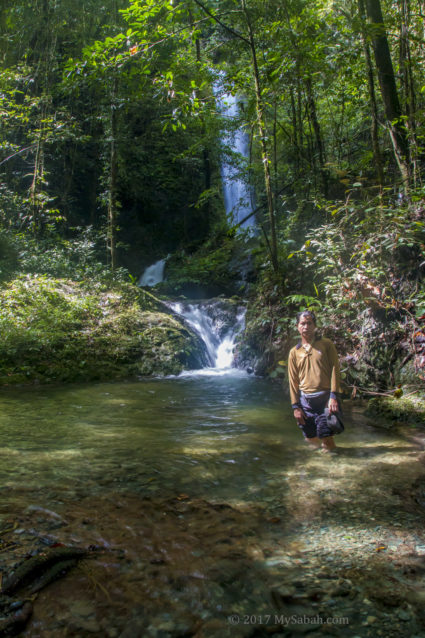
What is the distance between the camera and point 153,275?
2089 cm

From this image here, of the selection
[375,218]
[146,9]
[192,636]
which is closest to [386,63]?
[375,218]

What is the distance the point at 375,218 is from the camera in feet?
23.2

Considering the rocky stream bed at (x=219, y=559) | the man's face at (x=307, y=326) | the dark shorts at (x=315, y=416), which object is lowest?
the rocky stream bed at (x=219, y=559)

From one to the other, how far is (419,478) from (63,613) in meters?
3.00

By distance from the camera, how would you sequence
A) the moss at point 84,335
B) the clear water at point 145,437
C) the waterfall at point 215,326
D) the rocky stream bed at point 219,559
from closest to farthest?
the rocky stream bed at point 219,559, the clear water at point 145,437, the moss at point 84,335, the waterfall at point 215,326

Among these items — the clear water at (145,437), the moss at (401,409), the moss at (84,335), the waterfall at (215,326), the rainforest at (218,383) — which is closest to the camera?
the rainforest at (218,383)

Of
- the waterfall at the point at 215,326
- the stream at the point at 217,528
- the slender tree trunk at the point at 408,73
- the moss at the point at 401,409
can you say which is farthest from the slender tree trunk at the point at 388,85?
the waterfall at the point at 215,326

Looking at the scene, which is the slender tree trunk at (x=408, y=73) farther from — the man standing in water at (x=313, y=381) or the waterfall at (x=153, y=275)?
the waterfall at (x=153, y=275)

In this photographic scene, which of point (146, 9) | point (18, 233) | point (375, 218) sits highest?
point (146, 9)

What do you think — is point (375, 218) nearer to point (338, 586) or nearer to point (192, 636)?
point (338, 586)

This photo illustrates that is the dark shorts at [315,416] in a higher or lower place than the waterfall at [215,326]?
lower

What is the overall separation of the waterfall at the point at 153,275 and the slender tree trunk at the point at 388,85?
14.3 meters

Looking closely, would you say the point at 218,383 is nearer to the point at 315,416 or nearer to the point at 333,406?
the point at 315,416

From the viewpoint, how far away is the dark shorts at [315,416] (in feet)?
13.8
